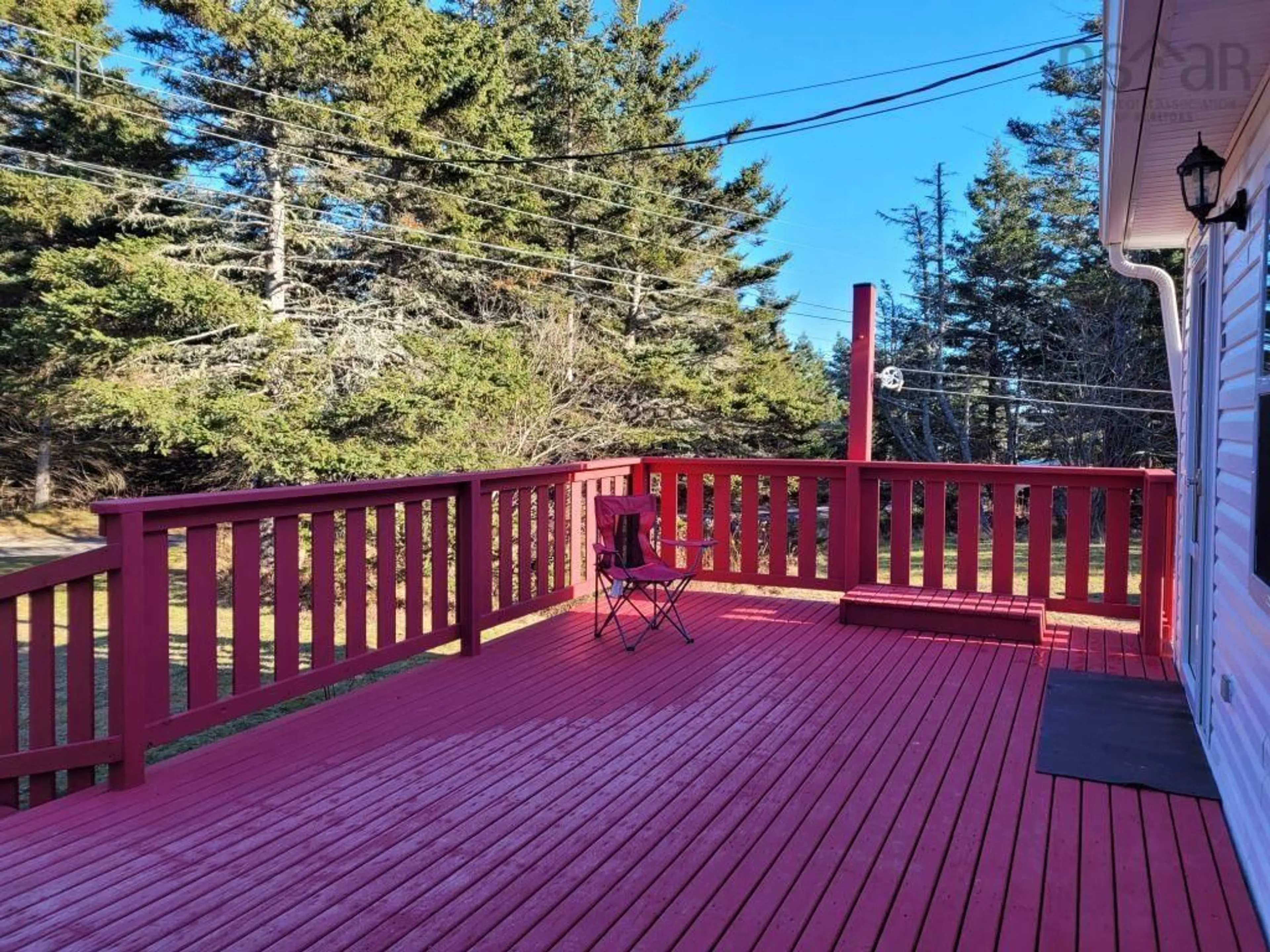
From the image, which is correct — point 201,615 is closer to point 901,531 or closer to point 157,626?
point 157,626

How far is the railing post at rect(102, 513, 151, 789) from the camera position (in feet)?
7.92

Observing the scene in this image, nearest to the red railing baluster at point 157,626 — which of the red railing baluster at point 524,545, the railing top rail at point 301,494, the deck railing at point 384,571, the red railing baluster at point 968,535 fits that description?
the deck railing at point 384,571

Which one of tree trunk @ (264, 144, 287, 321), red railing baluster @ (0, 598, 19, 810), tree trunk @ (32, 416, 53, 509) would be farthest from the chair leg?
tree trunk @ (32, 416, 53, 509)

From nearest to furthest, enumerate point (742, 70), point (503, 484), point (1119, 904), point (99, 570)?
1. point (1119, 904)
2. point (99, 570)
3. point (503, 484)
4. point (742, 70)

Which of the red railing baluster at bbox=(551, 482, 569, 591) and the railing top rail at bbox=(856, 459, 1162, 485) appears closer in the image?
the railing top rail at bbox=(856, 459, 1162, 485)

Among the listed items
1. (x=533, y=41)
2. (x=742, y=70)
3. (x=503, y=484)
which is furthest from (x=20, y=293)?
(x=742, y=70)

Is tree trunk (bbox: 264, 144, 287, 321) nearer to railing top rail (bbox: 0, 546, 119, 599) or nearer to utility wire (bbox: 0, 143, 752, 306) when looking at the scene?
utility wire (bbox: 0, 143, 752, 306)

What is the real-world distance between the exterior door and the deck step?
31.3 inches

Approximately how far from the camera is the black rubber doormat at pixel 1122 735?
8.52ft

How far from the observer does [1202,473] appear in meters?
3.02

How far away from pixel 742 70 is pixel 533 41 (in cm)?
570

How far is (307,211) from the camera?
1181 cm

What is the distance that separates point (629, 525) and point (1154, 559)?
2.77 metres

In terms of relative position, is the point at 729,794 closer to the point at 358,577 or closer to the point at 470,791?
the point at 470,791
